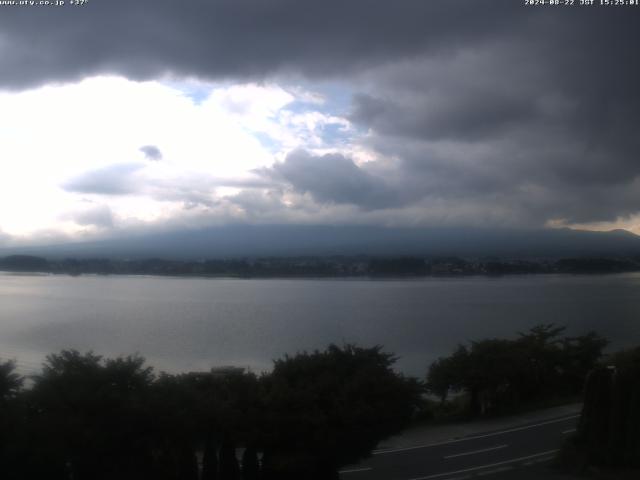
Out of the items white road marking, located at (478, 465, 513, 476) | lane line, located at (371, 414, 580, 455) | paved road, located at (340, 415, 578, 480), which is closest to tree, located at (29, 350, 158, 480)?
paved road, located at (340, 415, 578, 480)

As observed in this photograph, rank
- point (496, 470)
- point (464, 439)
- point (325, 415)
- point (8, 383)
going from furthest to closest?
point (464, 439) → point (496, 470) → point (325, 415) → point (8, 383)

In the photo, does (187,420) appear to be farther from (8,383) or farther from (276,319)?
(276,319)

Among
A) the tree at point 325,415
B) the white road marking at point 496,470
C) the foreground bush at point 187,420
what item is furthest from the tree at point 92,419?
the white road marking at point 496,470

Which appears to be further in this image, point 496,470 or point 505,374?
point 505,374

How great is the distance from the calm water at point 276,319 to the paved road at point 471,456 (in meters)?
11.3

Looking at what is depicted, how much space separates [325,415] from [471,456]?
15.1 feet

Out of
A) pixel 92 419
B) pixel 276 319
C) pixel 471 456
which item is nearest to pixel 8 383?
pixel 92 419

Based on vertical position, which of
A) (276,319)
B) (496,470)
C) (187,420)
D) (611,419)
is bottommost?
(496,470)

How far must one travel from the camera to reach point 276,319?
145ft

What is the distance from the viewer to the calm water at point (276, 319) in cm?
3069

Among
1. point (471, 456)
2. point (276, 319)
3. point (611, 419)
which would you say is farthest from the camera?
point (276, 319)

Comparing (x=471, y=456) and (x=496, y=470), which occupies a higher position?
(x=496, y=470)

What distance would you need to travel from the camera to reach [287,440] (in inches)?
430

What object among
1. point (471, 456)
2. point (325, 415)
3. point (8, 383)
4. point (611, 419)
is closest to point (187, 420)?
point (325, 415)
